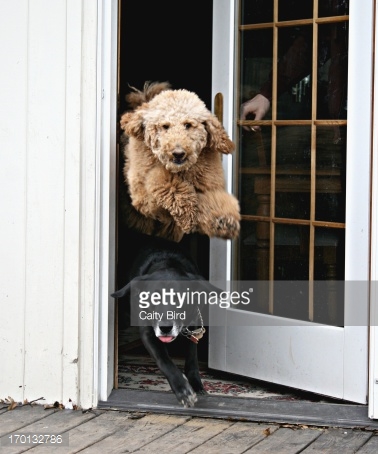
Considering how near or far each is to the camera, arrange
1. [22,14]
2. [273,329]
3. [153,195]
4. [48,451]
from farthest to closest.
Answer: [273,329] < [22,14] < [153,195] < [48,451]

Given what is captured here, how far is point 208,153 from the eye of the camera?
312cm

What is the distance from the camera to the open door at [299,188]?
3.20m

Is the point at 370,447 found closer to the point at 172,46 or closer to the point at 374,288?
the point at 374,288

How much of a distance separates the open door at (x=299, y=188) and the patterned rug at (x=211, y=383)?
7 cm

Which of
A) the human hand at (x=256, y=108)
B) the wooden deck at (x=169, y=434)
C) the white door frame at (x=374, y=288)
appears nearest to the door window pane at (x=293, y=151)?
the human hand at (x=256, y=108)

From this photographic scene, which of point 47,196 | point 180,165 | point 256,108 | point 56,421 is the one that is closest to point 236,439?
point 56,421

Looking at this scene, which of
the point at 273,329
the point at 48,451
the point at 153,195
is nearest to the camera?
the point at 48,451

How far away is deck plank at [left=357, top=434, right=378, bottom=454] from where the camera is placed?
2.84m

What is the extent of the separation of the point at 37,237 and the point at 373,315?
1320 millimetres

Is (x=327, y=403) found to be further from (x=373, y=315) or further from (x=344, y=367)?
(x=373, y=315)

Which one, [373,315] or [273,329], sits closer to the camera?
[373,315]

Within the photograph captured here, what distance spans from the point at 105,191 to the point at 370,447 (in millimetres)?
1356

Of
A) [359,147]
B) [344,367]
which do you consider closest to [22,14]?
[359,147]

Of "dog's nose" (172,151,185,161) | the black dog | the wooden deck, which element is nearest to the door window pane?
the black dog
